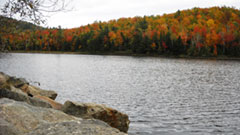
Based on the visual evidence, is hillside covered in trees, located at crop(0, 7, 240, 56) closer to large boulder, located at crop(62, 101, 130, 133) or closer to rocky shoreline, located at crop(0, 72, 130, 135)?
large boulder, located at crop(62, 101, 130, 133)

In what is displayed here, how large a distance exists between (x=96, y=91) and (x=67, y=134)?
69.2ft

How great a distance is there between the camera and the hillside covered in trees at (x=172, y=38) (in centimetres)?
10794

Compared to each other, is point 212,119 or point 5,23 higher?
point 5,23

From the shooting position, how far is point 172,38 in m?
115

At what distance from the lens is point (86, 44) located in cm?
15750

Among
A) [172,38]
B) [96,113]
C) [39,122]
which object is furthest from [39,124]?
[172,38]

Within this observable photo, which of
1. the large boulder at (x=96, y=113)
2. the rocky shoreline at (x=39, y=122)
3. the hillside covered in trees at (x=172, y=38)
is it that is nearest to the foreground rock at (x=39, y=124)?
the rocky shoreline at (x=39, y=122)

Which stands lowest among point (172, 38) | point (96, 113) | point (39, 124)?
point (96, 113)

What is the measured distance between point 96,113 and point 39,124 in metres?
5.18

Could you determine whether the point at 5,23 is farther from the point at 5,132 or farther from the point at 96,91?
the point at 96,91

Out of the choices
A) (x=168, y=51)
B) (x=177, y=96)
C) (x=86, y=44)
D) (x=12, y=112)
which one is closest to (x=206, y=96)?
(x=177, y=96)

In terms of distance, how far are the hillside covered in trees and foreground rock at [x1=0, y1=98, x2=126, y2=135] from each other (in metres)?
75.6

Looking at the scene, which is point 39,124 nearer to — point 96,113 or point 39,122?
point 39,122

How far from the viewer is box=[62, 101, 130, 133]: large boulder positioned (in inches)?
424
